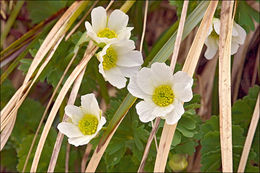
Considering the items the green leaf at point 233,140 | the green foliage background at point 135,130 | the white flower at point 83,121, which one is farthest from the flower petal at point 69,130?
the green leaf at point 233,140

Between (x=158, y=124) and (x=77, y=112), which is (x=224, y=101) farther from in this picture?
(x=77, y=112)

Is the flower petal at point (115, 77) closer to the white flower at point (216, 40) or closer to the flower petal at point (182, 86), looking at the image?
the flower petal at point (182, 86)

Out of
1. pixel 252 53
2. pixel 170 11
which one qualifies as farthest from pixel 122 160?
pixel 170 11

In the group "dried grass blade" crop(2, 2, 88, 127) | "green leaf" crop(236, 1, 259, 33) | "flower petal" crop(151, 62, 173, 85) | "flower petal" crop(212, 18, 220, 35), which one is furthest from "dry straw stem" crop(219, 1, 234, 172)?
"dried grass blade" crop(2, 2, 88, 127)

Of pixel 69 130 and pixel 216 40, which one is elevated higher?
pixel 216 40

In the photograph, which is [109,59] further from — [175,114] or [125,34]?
[175,114]

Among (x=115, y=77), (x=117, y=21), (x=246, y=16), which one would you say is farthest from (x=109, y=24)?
(x=246, y=16)

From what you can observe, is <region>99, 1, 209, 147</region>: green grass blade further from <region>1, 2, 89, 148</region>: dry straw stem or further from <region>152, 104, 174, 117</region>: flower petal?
<region>1, 2, 89, 148</region>: dry straw stem
